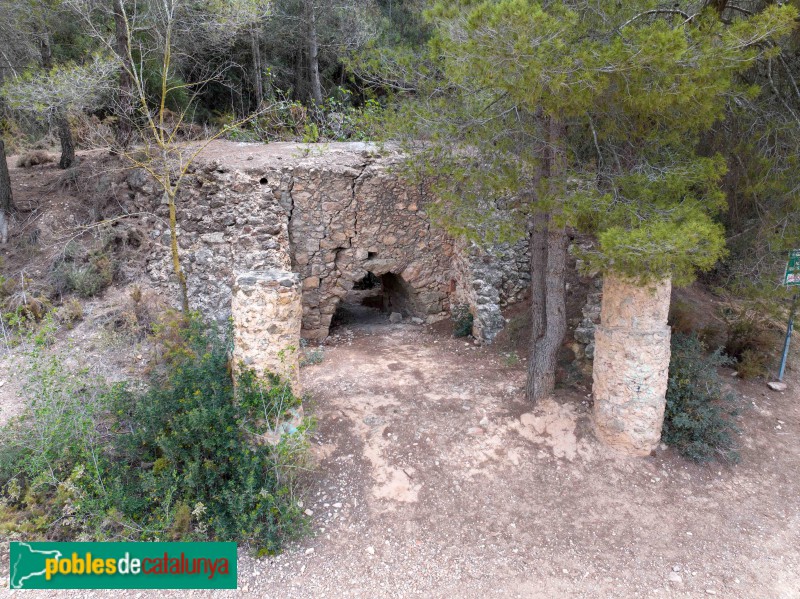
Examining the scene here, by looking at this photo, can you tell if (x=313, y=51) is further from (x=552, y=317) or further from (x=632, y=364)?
(x=632, y=364)

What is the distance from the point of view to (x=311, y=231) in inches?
325

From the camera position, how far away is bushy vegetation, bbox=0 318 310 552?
14.5 ft

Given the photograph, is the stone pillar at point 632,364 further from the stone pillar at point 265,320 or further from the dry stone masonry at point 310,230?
the stone pillar at point 265,320

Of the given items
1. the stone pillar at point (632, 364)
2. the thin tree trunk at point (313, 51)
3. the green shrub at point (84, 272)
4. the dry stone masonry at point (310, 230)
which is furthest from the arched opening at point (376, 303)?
the thin tree trunk at point (313, 51)

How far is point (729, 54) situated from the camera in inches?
174

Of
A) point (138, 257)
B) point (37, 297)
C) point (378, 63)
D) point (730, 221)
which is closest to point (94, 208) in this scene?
point (138, 257)

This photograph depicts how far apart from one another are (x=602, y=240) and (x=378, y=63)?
10.3ft

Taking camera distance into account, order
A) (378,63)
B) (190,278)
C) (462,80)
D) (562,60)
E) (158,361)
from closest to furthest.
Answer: (562,60) → (462,80) → (378,63) → (158,361) → (190,278)

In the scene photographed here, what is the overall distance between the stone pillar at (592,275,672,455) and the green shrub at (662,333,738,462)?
12.1 inches

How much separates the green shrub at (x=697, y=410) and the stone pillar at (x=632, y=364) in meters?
0.31

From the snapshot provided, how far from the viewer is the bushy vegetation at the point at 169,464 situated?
14.5 feet

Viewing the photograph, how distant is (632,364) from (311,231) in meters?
5.12

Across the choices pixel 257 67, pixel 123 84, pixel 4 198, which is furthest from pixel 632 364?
pixel 257 67

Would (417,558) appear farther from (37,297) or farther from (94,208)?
(94,208)
